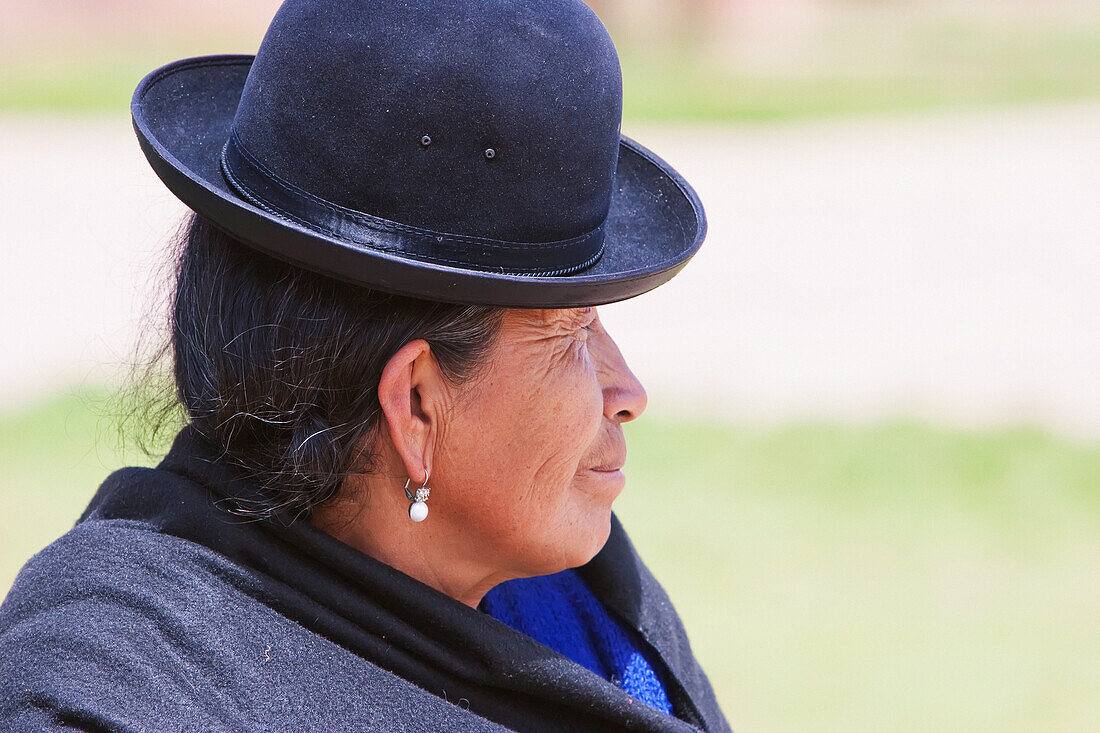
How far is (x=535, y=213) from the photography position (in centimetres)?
Result: 168

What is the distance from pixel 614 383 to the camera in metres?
1.97

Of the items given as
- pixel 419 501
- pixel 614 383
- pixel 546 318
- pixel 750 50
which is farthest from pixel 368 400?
pixel 750 50

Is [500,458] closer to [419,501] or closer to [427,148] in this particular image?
[419,501]

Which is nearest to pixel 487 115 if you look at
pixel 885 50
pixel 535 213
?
pixel 535 213

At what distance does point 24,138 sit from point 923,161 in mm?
9316

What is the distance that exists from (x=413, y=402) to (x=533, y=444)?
20 cm

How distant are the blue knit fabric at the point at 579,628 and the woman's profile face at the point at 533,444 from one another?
287mm

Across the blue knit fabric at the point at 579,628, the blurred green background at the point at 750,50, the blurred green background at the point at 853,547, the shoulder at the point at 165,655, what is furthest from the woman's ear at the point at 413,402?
the blurred green background at the point at 750,50

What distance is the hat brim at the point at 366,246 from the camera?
1.56 meters

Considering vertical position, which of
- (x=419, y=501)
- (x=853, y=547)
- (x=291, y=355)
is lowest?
(x=853, y=547)

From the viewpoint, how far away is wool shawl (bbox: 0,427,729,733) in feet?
5.05

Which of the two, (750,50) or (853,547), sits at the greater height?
(853,547)

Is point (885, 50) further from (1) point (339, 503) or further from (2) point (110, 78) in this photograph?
(1) point (339, 503)

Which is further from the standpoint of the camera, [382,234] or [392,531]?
[392,531]
